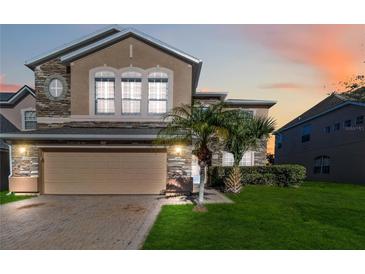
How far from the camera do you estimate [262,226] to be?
264 inches

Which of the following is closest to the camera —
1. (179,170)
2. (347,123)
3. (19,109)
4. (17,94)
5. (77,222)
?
(77,222)

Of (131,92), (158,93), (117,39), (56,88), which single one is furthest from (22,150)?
(117,39)

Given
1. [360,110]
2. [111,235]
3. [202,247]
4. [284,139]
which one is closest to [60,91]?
[111,235]

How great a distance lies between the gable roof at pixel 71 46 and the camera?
13.5 meters

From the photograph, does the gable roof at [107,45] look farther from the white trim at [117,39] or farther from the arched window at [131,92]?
the arched window at [131,92]

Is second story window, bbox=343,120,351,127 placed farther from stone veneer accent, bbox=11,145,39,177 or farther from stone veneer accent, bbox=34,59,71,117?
stone veneer accent, bbox=11,145,39,177

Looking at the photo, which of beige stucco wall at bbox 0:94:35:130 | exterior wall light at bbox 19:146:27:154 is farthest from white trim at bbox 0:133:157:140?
beige stucco wall at bbox 0:94:35:130

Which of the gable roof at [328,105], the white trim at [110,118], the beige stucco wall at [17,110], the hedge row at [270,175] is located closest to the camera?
the white trim at [110,118]

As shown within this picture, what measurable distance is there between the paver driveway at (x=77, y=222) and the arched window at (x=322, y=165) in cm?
1964

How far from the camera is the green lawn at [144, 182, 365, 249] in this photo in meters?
5.48

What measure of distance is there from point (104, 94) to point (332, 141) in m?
22.1

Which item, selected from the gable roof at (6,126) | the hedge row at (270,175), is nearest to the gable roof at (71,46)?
the gable roof at (6,126)

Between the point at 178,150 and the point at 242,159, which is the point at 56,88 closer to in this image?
the point at 178,150
